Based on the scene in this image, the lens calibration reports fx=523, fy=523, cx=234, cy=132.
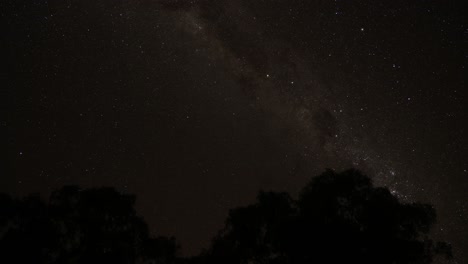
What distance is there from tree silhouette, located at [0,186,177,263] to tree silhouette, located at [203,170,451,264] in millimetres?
2429

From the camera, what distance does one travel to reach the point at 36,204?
16.5 meters

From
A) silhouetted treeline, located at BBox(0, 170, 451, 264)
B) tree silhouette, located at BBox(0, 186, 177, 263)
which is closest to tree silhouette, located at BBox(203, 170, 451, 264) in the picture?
silhouetted treeline, located at BBox(0, 170, 451, 264)

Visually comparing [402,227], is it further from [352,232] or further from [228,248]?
[228,248]

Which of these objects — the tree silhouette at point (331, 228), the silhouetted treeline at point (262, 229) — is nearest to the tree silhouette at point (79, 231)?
the silhouetted treeline at point (262, 229)

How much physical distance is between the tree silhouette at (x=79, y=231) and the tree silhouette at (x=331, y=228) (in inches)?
95.6

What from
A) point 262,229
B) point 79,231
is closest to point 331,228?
point 262,229

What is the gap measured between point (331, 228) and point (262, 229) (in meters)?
2.26

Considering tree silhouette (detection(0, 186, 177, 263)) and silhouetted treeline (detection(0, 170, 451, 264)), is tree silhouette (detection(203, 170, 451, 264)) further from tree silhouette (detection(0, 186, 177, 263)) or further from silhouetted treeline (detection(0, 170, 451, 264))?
tree silhouette (detection(0, 186, 177, 263))

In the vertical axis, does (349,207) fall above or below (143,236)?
above

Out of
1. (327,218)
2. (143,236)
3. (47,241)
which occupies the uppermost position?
(327,218)

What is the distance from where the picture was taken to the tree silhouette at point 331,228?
52.8ft

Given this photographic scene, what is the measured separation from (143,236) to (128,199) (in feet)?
4.41

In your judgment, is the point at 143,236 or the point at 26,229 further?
the point at 143,236

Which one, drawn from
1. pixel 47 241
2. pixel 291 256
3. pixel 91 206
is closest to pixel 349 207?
pixel 291 256
